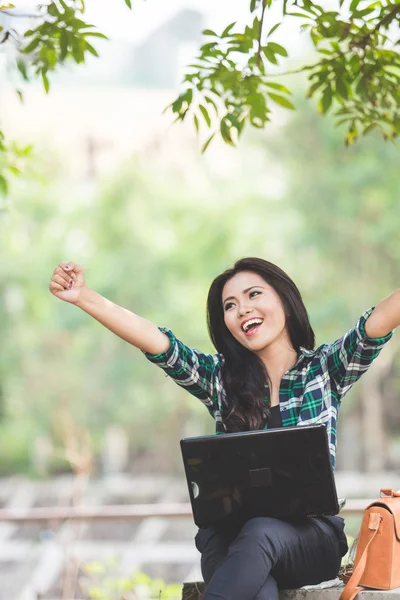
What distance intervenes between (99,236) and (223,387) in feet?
46.6

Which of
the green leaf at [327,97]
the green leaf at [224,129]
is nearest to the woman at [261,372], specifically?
the green leaf at [224,129]

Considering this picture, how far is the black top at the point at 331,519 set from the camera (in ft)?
7.23

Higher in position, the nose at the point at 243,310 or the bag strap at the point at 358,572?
the nose at the point at 243,310

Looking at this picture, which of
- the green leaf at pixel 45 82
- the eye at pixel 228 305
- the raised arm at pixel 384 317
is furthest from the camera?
the green leaf at pixel 45 82

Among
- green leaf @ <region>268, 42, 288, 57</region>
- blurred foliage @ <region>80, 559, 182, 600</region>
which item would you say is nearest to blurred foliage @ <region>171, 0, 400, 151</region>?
green leaf @ <region>268, 42, 288, 57</region>

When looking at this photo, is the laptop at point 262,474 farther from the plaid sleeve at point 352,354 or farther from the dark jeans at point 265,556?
the plaid sleeve at point 352,354

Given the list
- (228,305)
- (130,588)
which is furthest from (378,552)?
(130,588)

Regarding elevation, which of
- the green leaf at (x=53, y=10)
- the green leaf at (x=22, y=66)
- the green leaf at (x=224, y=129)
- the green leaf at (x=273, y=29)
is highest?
the green leaf at (x=53, y=10)

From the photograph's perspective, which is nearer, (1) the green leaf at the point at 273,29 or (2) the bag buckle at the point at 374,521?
(2) the bag buckle at the point at 374,521

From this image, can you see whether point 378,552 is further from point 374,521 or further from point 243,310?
point 243,310

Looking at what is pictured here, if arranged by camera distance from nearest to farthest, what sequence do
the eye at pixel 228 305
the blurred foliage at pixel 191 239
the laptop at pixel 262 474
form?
the laptop at pixel 262 474 < the eye at pixel 228 305 < the blurred foliage at pixel 191 239

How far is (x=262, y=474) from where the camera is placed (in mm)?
2039

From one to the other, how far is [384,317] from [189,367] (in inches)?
23.9

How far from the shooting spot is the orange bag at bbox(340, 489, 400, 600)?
1.95 metres
